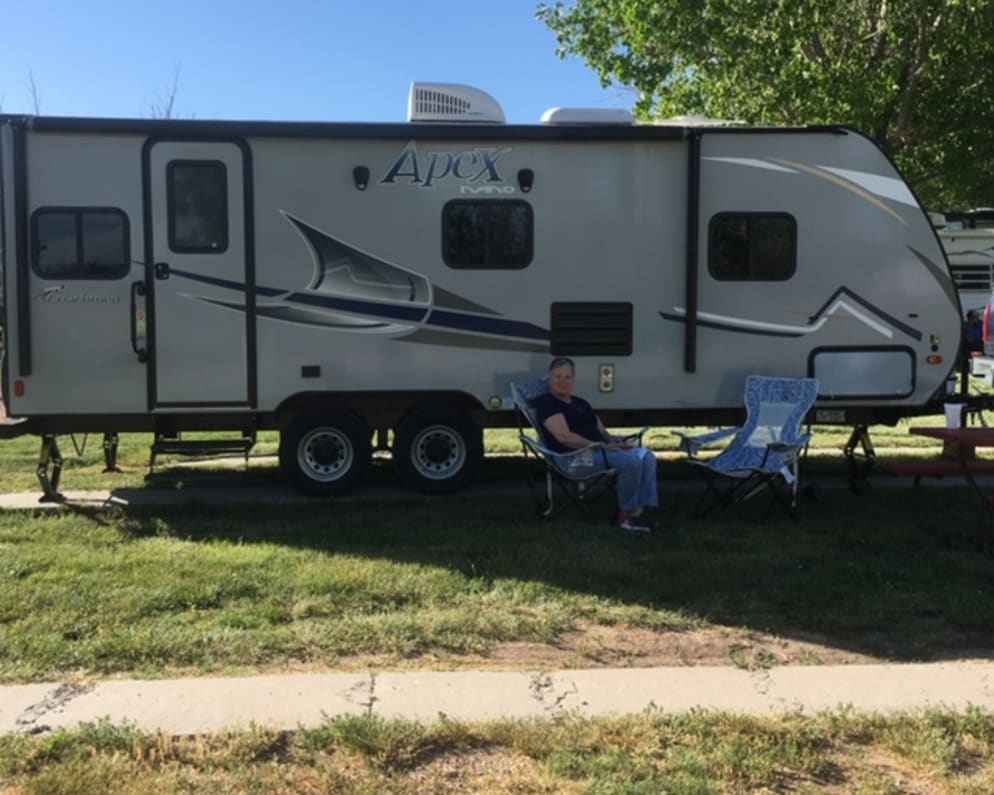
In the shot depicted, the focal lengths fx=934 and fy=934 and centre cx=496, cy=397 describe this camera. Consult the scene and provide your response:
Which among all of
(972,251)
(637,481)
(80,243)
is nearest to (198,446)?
(80,243)

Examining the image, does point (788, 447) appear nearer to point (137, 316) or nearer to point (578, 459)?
point (578, 459)

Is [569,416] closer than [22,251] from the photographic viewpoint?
Yes

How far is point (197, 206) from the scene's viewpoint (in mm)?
6848

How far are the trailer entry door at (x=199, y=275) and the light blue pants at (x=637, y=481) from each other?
2.88 metres

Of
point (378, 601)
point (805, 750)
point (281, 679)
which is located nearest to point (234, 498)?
point (378, 601)

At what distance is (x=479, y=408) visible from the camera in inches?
288

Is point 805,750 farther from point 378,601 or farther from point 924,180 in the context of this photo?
point 924,180

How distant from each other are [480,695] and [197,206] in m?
4.63

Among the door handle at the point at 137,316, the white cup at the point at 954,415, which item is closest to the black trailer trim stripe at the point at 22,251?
the door handle at the point at 137,316

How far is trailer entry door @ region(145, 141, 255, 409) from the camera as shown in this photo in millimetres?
6793

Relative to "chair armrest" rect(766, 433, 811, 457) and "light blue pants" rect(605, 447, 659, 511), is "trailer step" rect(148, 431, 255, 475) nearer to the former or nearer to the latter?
"light blue pants" rect(605, 447, 659, 511)

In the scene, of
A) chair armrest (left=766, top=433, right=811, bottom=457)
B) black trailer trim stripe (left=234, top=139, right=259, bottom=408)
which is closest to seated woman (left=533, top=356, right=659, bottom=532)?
chair armrest (left=766, top=433, right=811, bottom=457)

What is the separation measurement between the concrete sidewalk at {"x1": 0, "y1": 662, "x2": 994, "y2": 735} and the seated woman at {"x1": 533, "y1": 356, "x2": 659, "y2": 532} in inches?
89.4

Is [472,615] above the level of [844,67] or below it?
below
